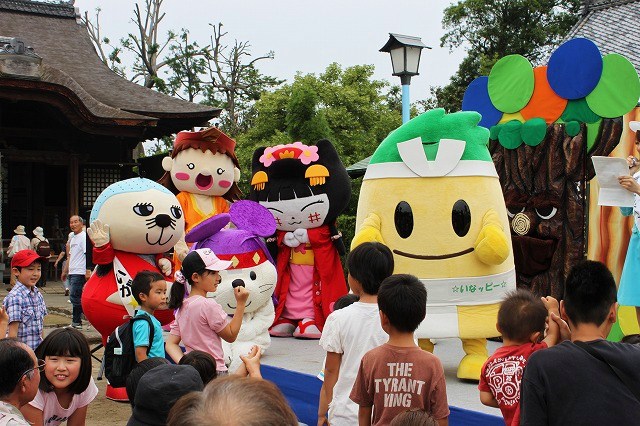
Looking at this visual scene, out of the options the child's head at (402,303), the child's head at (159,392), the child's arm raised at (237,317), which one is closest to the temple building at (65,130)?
the child's arm raised at (237,317)

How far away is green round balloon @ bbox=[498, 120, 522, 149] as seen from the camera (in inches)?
251

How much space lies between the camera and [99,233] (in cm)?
620

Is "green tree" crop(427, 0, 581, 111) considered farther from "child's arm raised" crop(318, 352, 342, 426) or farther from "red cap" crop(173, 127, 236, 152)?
"child's arm raised" crop(318, 352, 342, 426)

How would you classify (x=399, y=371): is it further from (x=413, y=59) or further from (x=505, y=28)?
(x=505, y=28)

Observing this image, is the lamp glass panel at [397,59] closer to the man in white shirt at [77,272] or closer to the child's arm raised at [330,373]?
the man in white shirt at [77,272]

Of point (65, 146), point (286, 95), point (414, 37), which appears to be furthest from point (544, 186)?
point (286, 95)

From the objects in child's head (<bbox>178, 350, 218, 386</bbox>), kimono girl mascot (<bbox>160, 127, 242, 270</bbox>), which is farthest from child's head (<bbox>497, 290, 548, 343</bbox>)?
kimono girl mascot (<bbox>160, 127, 242, 270</bbox>)

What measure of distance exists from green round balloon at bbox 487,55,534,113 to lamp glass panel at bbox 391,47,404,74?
1.57m

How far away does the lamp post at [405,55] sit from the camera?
7.93 m

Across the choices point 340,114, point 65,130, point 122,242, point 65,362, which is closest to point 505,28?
point 340,114

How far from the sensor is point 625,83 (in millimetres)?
5766

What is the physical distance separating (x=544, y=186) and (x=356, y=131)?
1255 centimetres

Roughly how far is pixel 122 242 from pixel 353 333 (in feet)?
11.2

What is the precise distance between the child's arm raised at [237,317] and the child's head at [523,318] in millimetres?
1424
